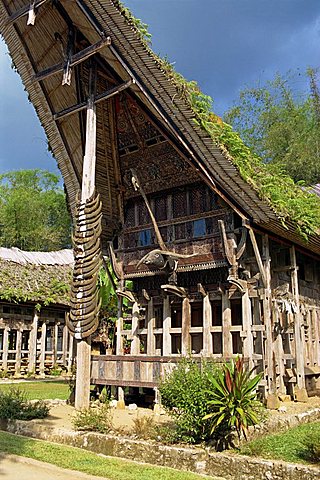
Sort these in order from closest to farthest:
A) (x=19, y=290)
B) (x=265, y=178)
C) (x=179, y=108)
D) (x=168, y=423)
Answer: (x=168, y=423), (x=179, y=108), (x=265, y=178), (x=19, y=290)

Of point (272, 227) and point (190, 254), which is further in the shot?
point (190, 254)

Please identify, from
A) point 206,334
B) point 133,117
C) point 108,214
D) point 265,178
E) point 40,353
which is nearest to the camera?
point 265,178

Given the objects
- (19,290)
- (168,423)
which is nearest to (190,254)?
(168,423)

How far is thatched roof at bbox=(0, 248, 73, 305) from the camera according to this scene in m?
22.7

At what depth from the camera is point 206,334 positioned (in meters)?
12.3

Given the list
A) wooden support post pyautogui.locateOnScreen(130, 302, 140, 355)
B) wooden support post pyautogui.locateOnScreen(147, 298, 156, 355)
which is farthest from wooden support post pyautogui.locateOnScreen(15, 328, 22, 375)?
wooden support post pyautogui.locateOnScreen(147, 298, 156, 355)

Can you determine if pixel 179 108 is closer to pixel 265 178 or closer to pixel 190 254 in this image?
pixel 265 178

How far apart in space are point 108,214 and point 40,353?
12.6m

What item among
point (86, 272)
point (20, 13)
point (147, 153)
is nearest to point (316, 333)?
point (147, 153)

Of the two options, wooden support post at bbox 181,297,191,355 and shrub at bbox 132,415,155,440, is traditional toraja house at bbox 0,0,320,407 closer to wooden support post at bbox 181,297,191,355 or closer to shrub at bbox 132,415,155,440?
wooden support post at bbox 181,297,191,355

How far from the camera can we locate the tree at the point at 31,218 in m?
43.1

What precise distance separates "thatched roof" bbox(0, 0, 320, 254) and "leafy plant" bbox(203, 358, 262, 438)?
4.57 m

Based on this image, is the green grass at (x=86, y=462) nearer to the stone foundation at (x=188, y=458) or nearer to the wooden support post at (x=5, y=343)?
→ the stone foundation at (x=188, y=458)

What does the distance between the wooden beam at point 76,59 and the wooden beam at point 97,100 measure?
85cm
